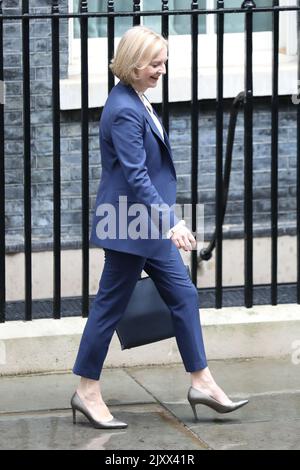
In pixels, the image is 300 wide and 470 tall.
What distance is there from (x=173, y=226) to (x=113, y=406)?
118 cm

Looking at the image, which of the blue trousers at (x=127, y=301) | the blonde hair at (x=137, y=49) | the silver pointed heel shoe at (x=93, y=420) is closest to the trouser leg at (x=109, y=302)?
the blue trousers at (x=127, y=301)

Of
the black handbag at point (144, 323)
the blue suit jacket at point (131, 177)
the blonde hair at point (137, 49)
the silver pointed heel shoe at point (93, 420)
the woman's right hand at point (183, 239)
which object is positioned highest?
the blonde hair at point (137, 49)

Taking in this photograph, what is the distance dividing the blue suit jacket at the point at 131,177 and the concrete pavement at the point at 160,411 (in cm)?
81

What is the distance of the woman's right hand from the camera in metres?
5.90

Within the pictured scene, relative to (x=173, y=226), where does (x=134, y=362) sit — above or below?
below

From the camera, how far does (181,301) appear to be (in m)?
6.26

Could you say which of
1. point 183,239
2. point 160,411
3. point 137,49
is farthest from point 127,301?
point 137,49

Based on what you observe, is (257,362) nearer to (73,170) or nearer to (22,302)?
(22,302)

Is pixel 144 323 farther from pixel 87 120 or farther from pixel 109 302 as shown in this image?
pixel 87 120

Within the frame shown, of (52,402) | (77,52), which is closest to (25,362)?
(52,402)

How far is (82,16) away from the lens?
7.07 metres

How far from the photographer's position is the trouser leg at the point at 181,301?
246 inches

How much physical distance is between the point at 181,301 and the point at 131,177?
669 millimetres

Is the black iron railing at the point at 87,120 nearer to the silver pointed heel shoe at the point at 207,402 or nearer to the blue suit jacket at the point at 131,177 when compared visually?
the blue suit jacket at the point at 131,177
